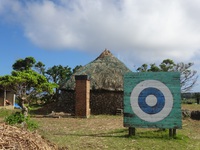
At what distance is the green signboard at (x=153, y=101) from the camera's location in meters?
11.8

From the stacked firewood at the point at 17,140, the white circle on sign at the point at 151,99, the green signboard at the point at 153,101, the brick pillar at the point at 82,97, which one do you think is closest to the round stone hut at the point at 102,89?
the brick pillar at the point at 82,97

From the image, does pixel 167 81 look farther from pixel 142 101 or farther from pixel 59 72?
pixel 59 72

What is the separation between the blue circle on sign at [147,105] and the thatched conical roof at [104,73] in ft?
38.7

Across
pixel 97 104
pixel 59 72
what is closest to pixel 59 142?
pixel 97 104

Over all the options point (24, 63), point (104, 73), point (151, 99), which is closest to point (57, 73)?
point (24, 63)

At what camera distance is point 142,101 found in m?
12.0

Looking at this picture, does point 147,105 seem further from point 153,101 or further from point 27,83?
point 27,83

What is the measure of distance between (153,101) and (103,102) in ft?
40.2

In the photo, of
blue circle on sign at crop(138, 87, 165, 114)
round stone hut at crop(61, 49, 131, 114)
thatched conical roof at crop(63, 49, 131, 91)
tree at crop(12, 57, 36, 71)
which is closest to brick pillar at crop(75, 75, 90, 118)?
round stone hut at crop(61, 49, 131, 114)

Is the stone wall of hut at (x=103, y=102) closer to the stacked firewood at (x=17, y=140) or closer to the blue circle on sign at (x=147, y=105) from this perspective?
the blue circle on sign at (x=147, y=105)

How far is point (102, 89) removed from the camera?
23.9m

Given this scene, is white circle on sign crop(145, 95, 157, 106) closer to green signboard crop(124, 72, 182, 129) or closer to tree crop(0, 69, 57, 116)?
green signboard crop(124, 72, 182, 129)

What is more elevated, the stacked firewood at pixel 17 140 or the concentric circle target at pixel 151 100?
the concentric circle target at pixel 151 100

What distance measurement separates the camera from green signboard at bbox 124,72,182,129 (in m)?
11.8
